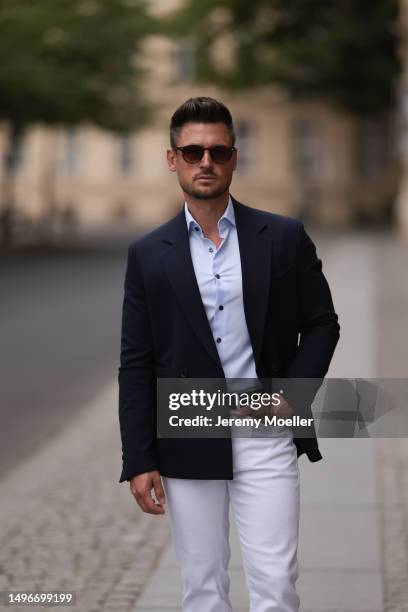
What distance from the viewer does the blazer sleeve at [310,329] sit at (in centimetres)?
335

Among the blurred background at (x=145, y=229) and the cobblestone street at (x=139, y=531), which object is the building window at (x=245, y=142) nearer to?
the blurred background at (x=145, y=229)

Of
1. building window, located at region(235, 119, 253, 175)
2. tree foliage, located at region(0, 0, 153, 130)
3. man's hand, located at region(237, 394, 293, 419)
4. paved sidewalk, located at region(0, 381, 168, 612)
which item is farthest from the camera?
building window, located at region(235, 119, 253, 175)

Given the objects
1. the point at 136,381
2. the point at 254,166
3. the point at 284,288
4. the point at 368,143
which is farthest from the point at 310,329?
the point at 254,166

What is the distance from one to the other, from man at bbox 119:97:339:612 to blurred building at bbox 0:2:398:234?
1969 inches

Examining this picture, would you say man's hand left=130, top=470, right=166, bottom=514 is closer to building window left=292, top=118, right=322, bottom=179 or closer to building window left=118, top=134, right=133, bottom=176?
building window left=292, top=118, right=322, bottom=179

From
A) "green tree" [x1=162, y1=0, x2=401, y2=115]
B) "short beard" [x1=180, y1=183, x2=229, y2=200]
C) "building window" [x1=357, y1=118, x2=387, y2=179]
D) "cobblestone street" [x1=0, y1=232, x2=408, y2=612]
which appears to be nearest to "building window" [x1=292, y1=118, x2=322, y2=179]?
"building window" [x1=357, y1=118, x2=387, y2=179]

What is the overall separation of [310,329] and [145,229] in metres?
46.2

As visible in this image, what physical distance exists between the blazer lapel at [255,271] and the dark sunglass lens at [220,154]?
7.1 inches

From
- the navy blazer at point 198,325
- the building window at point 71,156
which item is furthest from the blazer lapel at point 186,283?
the building window at point 71,156

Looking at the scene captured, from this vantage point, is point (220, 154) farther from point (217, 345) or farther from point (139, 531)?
point (139, 531)

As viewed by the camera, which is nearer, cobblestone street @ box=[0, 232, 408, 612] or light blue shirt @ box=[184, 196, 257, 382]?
light blue shirt @ box=[184, 196, 257, 382]

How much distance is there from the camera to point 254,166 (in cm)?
5878

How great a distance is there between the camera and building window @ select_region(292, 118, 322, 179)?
57469 mm

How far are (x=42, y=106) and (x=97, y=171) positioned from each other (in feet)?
102
